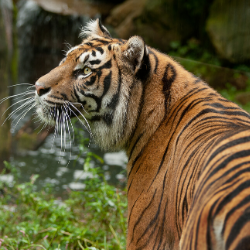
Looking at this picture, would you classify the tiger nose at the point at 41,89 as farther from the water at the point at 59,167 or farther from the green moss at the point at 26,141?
the green moss at the point at 26,141

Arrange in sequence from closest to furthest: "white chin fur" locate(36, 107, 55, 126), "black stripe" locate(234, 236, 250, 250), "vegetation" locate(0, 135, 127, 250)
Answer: "black stripe" locate(234, 236, 250, 250), "white chin fur" locate(36, 107, 55, 126), "vegetation" locate(0, 135, 127, 250)

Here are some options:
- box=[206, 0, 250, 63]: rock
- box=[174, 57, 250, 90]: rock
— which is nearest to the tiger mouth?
box=[174, 57, 250, 90]: rock

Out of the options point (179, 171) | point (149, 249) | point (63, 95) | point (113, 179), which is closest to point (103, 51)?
point (63, 95)

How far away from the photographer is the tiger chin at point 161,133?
143 cm

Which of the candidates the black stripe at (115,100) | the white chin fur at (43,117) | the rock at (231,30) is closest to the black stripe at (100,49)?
the black stripe at (115,100)

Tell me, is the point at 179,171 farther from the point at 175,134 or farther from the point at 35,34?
the point at 35,34

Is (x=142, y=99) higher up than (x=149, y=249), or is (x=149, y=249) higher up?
(x=142, y=99)

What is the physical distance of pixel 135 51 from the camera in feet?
7.80

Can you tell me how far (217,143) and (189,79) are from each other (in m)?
0.92

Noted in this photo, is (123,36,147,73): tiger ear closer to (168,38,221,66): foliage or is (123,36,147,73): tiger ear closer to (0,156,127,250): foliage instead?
(0,156,127,250): foliage

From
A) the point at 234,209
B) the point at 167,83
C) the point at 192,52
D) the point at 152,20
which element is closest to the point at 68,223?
the point at 167,83

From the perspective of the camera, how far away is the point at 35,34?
10.8m

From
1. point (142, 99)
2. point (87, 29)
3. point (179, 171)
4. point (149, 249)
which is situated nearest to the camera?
point (179, 171)

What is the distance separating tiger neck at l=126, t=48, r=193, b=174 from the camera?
236 cm
